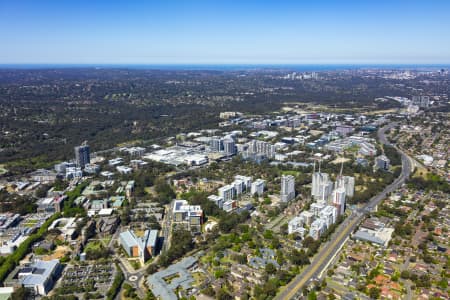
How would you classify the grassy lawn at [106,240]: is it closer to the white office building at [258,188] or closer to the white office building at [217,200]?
the white office building at [217,200]

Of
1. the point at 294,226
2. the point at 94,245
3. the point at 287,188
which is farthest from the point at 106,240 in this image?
the point at 287,188

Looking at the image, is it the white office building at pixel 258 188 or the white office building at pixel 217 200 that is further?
the white office building at pixel 258 188

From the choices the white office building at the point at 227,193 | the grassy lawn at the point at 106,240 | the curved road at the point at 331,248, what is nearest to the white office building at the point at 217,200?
the white office building at the point at 227,193

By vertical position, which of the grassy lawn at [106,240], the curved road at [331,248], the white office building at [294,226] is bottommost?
the curved road at [331,248]

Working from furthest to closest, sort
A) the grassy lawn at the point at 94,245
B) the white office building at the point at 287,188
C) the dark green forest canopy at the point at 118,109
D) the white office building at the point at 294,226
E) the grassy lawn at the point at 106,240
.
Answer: the dark green forest canopy at the point at 118,109 → the white office building at the point at 287,188 → the white office building at the point at 294,226 → the grassy lawn at the point at 106,240 → the grassy lawn at the point at 94,245

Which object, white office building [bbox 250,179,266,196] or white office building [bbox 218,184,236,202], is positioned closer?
white office building [bbox 218,184,236,202]

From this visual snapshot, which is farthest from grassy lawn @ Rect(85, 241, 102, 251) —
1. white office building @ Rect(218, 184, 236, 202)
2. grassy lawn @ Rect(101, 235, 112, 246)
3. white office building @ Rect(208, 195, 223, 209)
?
white office building @ Rect(218, 184, 236, 202)

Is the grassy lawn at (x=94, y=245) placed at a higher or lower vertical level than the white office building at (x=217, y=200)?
lower

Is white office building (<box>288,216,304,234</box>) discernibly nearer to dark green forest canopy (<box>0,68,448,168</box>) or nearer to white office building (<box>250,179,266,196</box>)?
white office building (<box>250,179,266,196</box>)
